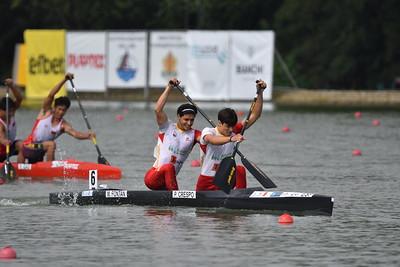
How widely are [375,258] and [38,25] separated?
51.3 m

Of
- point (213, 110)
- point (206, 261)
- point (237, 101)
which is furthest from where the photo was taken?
point (237, 101)

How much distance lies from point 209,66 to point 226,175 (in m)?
29.7

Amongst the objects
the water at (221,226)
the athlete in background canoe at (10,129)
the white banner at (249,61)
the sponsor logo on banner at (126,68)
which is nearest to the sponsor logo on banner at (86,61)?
the sponsor logo on banner at (126,68)

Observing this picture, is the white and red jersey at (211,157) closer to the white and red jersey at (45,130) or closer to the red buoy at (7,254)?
the red buoy at (7,254)

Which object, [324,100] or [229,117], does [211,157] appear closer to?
[229,117]

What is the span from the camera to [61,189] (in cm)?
2244

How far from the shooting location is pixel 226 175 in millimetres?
18625

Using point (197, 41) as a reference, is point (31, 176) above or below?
below

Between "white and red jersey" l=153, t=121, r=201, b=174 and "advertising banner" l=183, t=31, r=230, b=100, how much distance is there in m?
28.5

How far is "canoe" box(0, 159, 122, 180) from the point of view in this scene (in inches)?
941

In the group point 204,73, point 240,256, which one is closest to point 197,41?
point 204,73

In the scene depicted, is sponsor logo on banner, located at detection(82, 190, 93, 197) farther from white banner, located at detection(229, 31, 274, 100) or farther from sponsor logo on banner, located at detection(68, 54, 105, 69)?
sponsor logo on banner, located at detection(68, 54, 105, 69)

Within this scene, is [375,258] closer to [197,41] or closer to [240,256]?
[240,256]

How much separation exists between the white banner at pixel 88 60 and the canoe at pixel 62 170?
26127 mm
